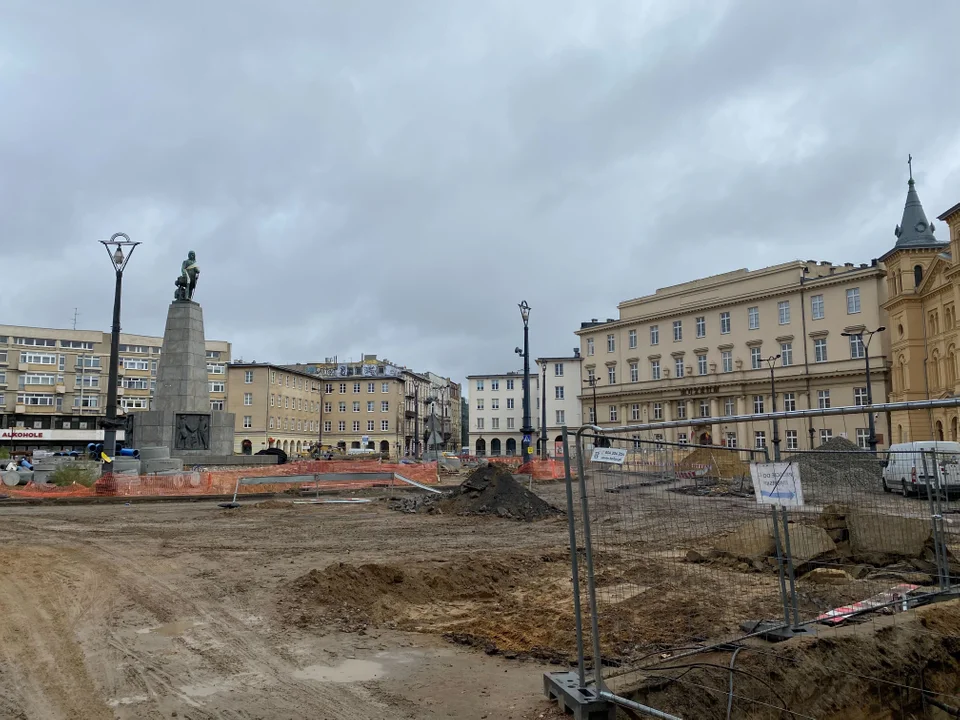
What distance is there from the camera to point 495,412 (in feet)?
324

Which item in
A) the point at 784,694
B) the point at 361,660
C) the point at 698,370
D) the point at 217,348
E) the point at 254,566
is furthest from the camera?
the point at 217,348

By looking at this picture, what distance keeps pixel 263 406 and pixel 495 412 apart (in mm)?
33762

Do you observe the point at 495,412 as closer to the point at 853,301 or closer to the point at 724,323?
the point at 724,323

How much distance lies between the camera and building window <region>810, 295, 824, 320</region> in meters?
59.2

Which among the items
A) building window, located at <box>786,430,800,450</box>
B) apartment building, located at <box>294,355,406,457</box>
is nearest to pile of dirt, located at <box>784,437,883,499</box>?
building window, located at <box>786,430,800,450</box>

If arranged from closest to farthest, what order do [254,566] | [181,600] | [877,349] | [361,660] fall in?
[361,660], [181,600], [254,566], [877,349]

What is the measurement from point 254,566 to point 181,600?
8.30 feet

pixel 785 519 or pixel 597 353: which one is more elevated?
pixel 597 353

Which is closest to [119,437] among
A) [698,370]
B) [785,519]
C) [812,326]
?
[698,370]

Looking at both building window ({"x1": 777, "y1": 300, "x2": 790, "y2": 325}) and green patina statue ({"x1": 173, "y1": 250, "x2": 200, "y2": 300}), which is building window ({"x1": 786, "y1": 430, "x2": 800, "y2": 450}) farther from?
building window ({"x1": 777, "y1": 300, "x2": 790, "y2": 325})

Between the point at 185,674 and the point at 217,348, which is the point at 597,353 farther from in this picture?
the point at 185,674

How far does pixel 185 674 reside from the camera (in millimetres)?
6086

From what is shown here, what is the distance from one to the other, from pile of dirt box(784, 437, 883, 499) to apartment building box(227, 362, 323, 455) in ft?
243

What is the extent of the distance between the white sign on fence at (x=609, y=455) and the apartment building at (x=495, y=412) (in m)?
91.6
